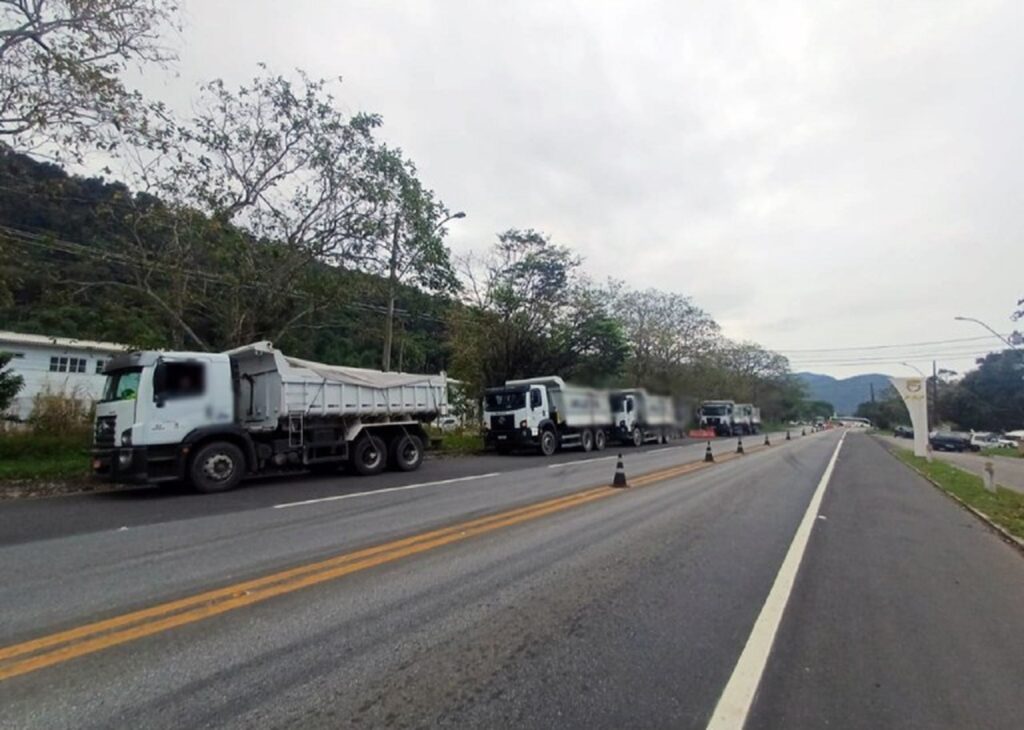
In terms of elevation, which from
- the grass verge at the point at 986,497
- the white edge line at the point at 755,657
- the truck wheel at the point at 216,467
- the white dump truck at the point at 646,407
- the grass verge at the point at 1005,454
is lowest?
the grass verge at the point at 1005,454

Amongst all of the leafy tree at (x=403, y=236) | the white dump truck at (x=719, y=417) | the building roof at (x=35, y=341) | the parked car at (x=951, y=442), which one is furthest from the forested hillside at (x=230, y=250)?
the parked car at (x=951, y=442)

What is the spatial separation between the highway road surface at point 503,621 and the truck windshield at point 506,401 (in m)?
14.6

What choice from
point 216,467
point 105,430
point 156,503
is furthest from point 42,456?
point 156,503

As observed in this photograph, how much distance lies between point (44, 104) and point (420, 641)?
44.4 ft

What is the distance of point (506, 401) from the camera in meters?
24.2

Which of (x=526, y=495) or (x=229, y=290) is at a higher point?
(x=229, y=290)

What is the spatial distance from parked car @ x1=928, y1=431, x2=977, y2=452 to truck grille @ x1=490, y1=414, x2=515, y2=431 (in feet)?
124

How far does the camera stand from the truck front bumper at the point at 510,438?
23.4m

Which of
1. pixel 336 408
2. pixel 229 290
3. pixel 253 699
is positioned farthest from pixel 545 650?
pixel 229 290

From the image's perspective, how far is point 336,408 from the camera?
14.8m

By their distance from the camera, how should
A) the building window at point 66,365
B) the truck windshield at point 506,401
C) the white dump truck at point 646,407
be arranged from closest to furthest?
the white dump truck at point 646,407
the truck windshield at point 506,401
the building window at point 66,365

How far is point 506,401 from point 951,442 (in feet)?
128

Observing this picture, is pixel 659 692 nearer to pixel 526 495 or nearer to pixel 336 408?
pixel 526 495

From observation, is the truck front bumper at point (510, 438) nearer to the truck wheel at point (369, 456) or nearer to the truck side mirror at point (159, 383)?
the truck wheel at point (369, 456)
